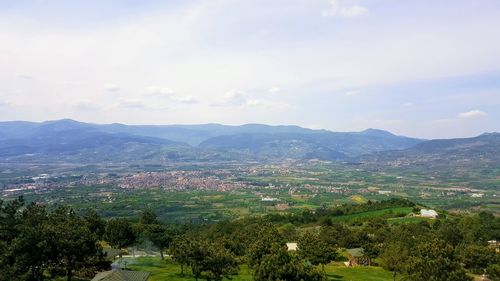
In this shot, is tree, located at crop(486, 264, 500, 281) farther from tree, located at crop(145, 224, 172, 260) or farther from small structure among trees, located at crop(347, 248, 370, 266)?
tree, located at crop(145, 224, 172, 260)

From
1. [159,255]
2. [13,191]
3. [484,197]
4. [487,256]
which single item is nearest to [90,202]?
[13,191]

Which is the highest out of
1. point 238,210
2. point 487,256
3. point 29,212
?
point 29,212

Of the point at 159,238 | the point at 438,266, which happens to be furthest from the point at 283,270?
the point at 159,238

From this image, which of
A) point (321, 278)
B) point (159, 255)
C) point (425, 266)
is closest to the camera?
point (321, 278)

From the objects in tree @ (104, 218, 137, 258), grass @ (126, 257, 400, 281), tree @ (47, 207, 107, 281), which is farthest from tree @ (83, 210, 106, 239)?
tree @ (47, 207, 107, 281)

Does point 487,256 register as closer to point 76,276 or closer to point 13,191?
point 76,276

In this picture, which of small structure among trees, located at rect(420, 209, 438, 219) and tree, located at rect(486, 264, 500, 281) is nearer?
tree, located at rect(486, 264, 500, 281)

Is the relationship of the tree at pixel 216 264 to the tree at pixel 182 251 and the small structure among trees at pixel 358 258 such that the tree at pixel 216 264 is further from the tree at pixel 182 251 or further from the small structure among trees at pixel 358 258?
the small structure among trees at pixel 358 258
